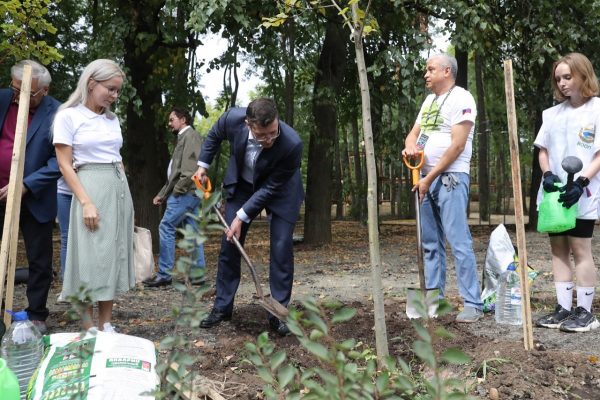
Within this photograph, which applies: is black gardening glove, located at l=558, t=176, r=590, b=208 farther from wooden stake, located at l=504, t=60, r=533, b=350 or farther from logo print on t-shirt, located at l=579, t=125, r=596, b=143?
wooden stake, located at l=504, t=60, r=533, b=350

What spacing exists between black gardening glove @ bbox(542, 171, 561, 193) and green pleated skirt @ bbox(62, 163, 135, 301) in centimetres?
263

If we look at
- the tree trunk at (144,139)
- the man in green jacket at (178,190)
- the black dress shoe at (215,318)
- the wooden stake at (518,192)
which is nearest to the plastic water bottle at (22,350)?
the black dress shoe at (215,318)

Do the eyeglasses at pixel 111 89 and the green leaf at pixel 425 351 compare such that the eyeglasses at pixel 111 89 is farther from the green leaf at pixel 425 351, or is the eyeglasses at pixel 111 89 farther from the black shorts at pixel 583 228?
the green leaf at pixel 425 351

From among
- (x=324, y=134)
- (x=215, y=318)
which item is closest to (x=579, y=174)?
(x=215, y=318)

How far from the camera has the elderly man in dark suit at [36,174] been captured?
14.0 ft

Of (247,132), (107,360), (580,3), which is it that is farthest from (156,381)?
→ (580,3)

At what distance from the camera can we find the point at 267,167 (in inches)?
179

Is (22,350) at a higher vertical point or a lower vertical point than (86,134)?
lower

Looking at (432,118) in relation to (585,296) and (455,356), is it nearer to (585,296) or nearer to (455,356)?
(585,296)

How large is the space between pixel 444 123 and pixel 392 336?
1.50 meters

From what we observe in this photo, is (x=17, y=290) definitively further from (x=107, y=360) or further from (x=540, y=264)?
(x=540, y=264)

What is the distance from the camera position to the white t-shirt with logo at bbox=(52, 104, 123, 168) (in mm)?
3863

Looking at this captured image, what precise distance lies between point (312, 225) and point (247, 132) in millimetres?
7219

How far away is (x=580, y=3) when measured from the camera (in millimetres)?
10586
